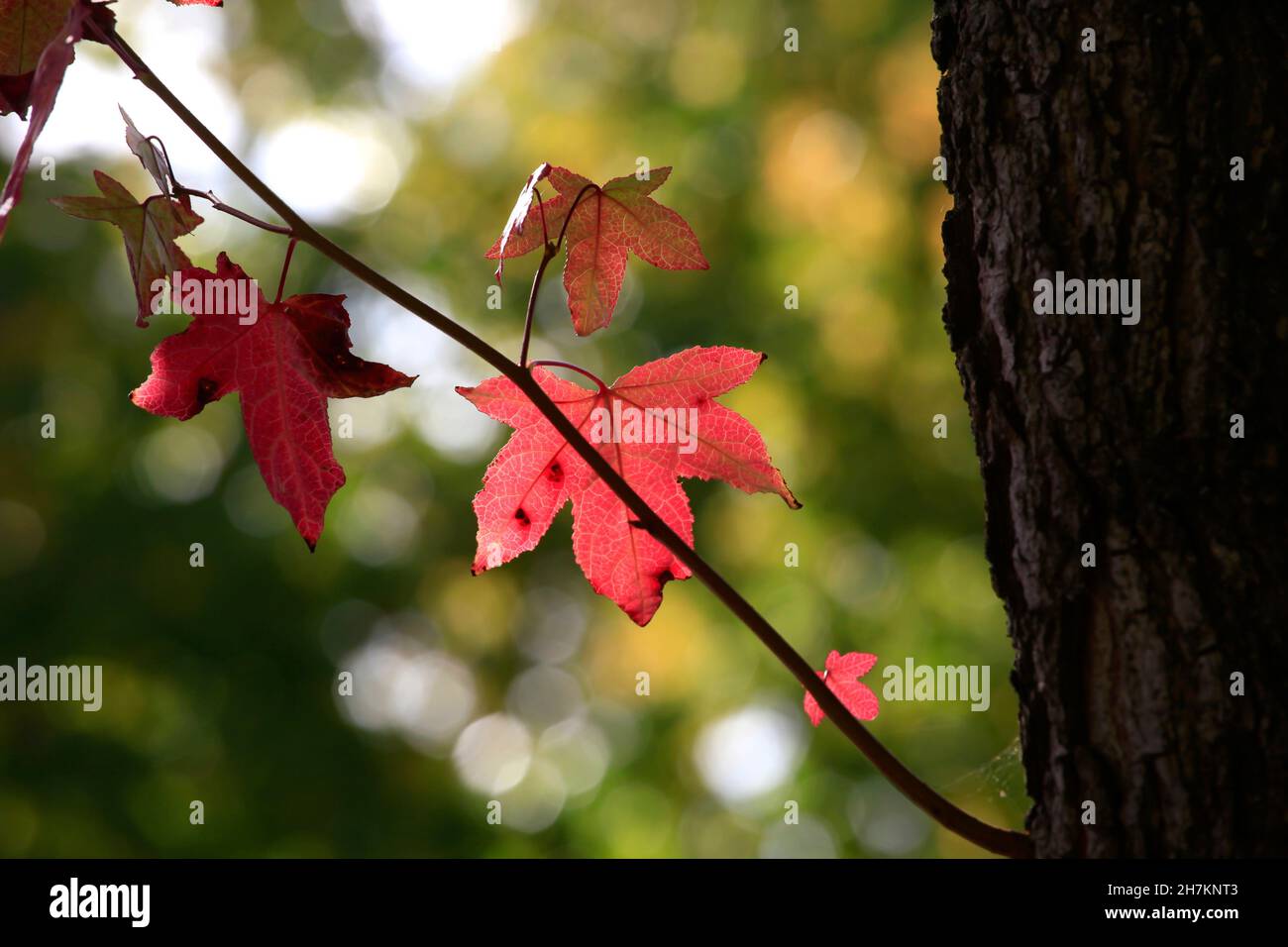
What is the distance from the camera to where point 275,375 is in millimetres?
777

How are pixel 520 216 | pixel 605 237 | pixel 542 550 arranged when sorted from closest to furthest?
pixel 520 216
pixel 605 237
pixel 542 550

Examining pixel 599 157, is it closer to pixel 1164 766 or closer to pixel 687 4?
pixel 687 4

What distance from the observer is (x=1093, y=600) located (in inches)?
25.6

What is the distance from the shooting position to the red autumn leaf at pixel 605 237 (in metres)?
0.83

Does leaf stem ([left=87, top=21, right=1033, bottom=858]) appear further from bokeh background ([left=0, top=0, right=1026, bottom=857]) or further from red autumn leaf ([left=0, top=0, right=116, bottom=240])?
bokeh background ([left=0, top=0, right=1026, bottom=857])

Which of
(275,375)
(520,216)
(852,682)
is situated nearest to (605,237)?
(520,216)

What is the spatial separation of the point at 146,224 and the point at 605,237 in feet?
1.10

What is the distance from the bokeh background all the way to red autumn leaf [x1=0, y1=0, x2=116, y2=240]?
4.67 m

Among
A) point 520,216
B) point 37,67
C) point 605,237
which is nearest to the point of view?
point 37,67

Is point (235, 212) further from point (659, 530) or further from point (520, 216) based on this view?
point (659, 530)

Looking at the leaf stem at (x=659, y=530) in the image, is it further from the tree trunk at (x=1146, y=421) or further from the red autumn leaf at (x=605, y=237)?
the red autumn leaf at (x=605, y=237)

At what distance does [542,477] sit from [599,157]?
5714 mm

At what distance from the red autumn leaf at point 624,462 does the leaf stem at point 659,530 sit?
5.5 inches
